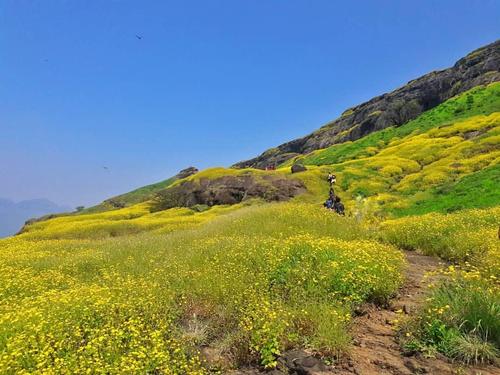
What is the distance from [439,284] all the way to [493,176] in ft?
75.4

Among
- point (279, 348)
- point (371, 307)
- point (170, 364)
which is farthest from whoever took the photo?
point (371, 307)

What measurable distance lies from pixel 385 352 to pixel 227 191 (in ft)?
132

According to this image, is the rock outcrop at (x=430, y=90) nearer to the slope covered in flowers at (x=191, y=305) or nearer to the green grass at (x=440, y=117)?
the green grass at (x=440, y=117)

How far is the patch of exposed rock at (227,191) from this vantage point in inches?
1726

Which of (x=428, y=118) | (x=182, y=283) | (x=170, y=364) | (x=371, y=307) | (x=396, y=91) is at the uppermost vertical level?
(x=396, y=91)

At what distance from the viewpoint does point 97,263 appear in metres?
14.5

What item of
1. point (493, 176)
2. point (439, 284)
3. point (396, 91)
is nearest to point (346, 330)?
point (439, 284)

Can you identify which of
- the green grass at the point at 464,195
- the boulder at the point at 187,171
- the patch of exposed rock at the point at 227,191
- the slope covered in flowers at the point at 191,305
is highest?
the boulder at the point at 187,171

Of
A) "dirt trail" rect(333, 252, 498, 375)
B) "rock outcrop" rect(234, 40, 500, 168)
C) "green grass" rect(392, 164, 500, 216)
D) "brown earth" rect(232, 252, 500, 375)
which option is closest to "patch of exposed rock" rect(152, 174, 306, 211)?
"green grass" rect(392, 164, 500, 216)

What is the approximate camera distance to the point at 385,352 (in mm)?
7688

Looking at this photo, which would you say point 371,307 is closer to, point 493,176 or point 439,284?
point 439,284

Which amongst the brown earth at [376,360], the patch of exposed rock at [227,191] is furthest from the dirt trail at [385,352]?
the patch of exposed rock at [227,191]

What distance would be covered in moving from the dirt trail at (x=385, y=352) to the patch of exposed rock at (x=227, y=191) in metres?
32.5

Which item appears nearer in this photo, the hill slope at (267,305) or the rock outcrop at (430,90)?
→ the hill slope at (267,305)
